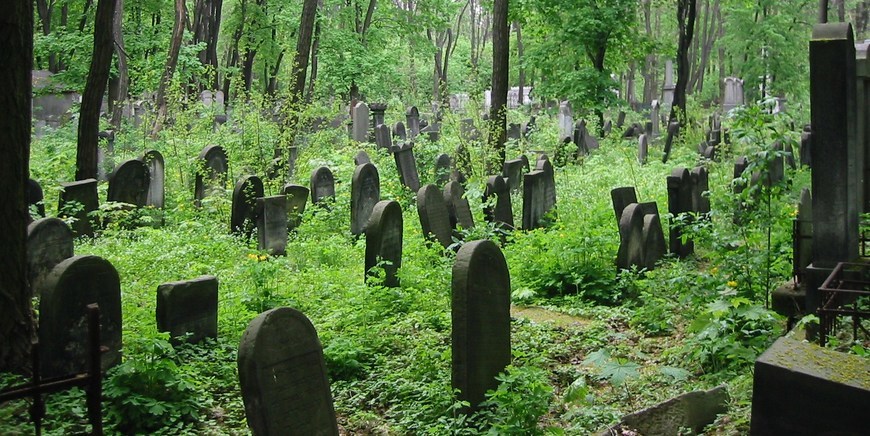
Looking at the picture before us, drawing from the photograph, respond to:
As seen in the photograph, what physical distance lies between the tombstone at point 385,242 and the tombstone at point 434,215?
1.18 meters

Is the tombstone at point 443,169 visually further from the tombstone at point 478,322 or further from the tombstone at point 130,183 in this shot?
the tombstone at point 478,322

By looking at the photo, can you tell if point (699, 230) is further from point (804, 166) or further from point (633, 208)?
point (804, 166)

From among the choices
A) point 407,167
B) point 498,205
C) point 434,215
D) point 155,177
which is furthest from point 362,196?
point 155,177

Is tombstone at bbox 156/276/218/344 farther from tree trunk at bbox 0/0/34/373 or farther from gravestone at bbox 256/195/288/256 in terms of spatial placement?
gravestone at bbox 256/195/288/256

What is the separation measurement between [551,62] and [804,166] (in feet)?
33.3

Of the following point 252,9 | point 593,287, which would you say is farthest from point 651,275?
point 252,9

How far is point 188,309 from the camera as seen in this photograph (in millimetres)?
7309

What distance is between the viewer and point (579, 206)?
13.7 metres

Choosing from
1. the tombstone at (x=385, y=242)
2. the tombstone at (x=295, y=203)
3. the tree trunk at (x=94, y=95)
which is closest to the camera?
the tombstone at (x=385, y=242)

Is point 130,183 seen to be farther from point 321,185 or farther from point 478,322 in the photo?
point 478,322

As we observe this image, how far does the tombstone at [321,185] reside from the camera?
14.4 metres

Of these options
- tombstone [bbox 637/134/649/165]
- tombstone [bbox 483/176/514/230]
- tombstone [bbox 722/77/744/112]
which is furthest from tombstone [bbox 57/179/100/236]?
tombstone [bbox 722/77/744/112]

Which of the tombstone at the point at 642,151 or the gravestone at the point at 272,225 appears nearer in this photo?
the gravestone at the point at 272,225

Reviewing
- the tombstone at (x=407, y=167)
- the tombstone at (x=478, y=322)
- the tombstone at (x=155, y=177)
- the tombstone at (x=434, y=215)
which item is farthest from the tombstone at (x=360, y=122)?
the tombstone at (x=478, y=322)
